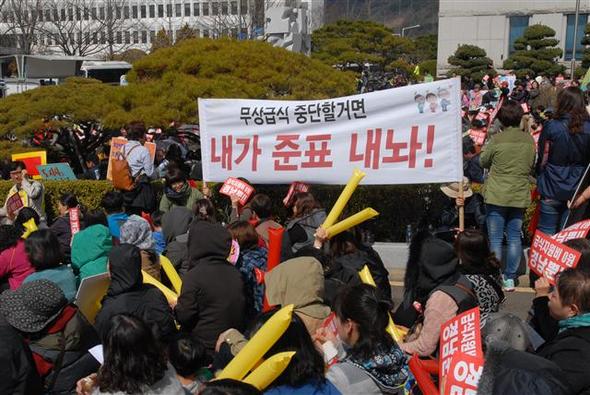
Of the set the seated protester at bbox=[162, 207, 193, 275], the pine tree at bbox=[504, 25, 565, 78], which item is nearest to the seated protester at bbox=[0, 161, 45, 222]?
the seated protester at bbox=[162, 207, 193, 275]

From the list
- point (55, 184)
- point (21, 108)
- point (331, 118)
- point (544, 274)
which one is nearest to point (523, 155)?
point (331, 118)

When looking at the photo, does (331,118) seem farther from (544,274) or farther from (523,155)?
(544,274)

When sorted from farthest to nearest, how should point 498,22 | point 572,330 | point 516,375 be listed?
1. point 498,22
2. point 572,330
3. point 516,375

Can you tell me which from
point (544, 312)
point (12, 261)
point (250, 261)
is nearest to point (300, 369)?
point (544, 312)

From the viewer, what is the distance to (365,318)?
304 cm

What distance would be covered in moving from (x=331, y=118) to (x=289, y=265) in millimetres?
3629

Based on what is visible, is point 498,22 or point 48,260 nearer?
point 48,260

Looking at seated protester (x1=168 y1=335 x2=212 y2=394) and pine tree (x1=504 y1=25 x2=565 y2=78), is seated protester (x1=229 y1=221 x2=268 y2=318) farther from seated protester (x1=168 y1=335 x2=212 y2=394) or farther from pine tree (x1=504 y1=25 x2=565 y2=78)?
pine tree (x1=504 y1=25 x2=565 y2=78)

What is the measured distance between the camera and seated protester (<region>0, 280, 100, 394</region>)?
10.8 ft

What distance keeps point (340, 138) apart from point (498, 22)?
152ft

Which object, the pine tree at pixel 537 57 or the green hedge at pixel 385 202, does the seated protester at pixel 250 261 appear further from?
the pine tree at pixel 537 57

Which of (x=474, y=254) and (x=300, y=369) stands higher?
(x=474, y=254)

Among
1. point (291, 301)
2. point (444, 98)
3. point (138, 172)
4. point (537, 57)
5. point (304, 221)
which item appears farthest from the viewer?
point (537, 57)

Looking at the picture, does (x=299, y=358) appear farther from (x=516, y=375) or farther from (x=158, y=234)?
(x=158, y=234)
